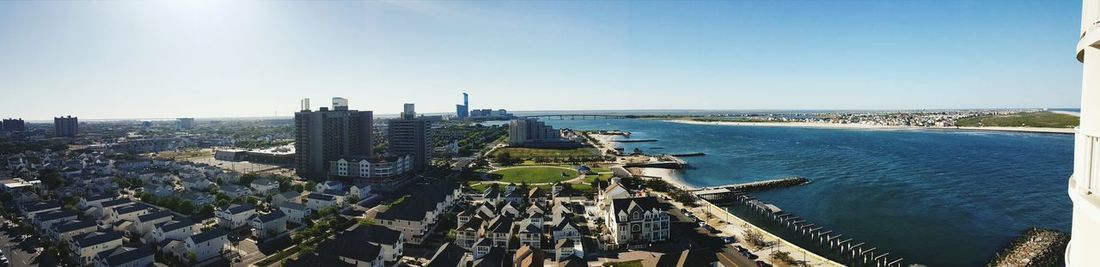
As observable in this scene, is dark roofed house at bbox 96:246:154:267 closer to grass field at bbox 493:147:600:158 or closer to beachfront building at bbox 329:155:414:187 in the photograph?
beachfront building at bbox 329:155:414:187

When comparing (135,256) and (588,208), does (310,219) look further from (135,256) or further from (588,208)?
(588,208)

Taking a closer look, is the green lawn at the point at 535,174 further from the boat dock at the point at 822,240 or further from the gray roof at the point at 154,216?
the gray roof at the point at 154,216

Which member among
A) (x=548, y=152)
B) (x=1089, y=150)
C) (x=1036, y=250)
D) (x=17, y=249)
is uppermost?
(x=1089, y=150)

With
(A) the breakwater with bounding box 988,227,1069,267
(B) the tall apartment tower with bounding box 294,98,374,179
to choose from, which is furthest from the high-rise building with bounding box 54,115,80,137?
(A) the breakwater with bounding box 988,227,1069,267

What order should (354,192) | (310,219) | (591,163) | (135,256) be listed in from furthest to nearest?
1. (591,163)
2. (354,192)
3. (310,219)
4. (135,256)

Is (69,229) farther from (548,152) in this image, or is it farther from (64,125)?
(64,125)

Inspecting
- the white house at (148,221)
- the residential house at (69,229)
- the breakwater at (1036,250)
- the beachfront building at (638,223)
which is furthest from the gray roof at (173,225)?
the breakwater at (1036,250)

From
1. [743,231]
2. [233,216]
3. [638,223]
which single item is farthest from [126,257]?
[743,231]

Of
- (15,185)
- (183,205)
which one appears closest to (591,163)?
(183,205)
